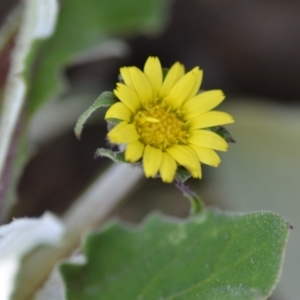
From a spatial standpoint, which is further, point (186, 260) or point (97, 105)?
point (186, 260)

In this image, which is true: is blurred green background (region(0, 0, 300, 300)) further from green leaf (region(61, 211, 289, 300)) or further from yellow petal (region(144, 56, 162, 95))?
yellow petal (region(144, 56, 162, 95))

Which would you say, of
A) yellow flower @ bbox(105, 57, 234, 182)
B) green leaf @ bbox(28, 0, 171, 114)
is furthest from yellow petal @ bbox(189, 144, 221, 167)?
green leaf @ bbox(28, 0, 171, 114)

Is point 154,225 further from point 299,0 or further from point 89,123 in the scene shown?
point 299,0

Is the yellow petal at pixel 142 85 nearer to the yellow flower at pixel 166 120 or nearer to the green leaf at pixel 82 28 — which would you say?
the yellow flower at pixel 166 120

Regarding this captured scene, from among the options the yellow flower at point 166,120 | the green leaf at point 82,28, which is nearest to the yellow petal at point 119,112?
the yellow flower at point 166,120

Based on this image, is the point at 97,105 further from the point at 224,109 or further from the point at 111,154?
the point at 224,109

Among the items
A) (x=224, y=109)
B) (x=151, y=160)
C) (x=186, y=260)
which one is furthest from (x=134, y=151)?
(x=224, y=109)

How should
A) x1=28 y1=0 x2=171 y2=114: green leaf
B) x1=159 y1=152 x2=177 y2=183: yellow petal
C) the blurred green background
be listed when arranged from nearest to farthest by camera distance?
x1=159 y1=152 x2=177 y2=183: yellow petal < x1=28 y1=0 x2=171 y2=114: green leaf < the blurred green background
